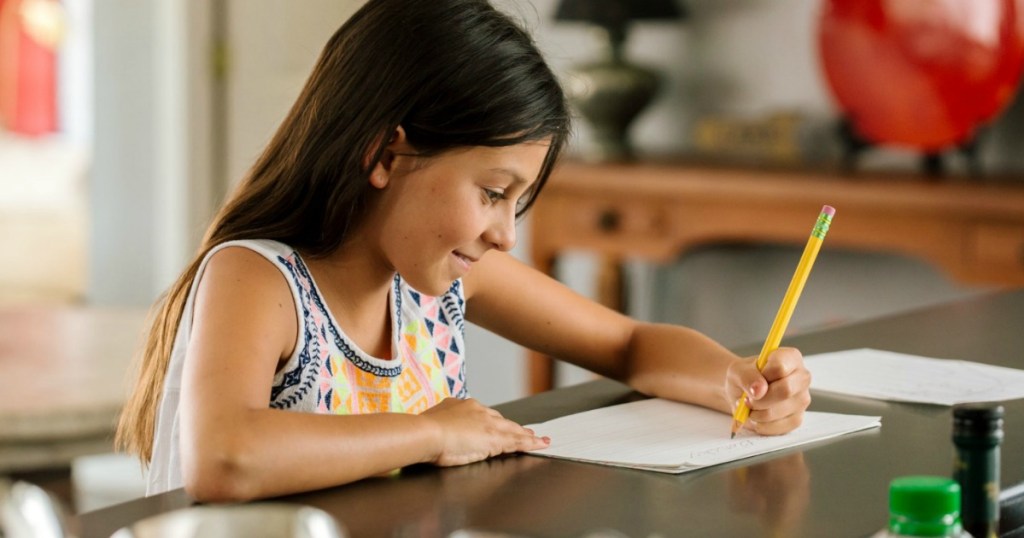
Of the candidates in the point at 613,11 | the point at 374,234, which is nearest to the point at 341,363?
the point at 374,234

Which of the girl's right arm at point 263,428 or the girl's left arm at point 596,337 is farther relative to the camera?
the girl's left arm at point 596,337

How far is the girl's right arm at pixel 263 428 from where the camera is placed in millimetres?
873

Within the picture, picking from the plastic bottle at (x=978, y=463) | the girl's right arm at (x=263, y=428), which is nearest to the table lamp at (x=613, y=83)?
the girl's right arm at (x=263, y=428)

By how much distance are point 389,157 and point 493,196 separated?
94 mm

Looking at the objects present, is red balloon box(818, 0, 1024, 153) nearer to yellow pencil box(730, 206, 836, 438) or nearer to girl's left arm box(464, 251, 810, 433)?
girl's left arm box(464, 251, 810, 433)

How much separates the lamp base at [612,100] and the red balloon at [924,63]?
440 mm

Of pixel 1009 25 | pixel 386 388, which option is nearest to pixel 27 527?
pixel 386 388

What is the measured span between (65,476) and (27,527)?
178cm

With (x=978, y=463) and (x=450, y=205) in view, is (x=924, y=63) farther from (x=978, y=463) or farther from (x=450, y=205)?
(x=978, y=463)

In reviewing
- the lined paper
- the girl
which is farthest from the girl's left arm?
the lined paper

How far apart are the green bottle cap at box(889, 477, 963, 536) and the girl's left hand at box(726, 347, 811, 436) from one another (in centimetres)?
42

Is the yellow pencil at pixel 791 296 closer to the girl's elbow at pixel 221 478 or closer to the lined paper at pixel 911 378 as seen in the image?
the lined paper at pixel 911 378

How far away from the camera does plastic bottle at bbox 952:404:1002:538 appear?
0.69 meters

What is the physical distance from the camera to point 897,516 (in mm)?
627
